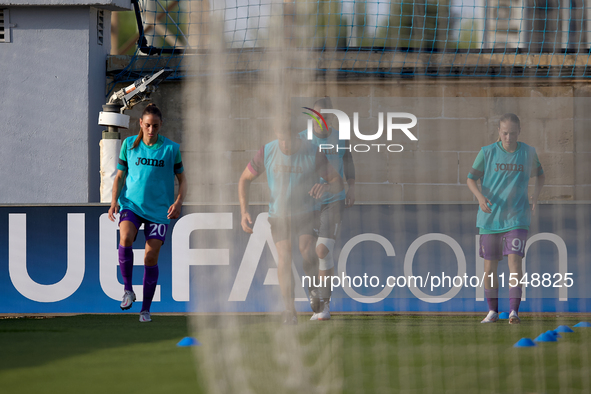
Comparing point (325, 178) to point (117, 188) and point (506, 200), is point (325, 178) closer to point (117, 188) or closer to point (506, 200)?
point (506, 200)

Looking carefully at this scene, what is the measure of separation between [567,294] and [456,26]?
299cm

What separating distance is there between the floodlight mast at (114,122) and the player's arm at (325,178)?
92.0 inches

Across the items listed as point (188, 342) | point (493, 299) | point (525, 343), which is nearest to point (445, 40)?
point (493, 299)

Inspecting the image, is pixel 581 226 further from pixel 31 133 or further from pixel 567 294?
pixel 31 133

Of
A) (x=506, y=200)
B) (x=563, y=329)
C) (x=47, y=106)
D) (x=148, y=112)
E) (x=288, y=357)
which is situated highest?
(x=47, y=106)

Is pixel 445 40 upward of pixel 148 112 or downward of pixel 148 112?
upward

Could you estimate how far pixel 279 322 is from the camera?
7.78 ft

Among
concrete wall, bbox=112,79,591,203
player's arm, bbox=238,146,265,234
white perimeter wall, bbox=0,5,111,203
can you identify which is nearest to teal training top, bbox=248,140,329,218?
player's arm, bbox=238,146,265,234

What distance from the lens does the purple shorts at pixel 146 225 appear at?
4547 millimetres

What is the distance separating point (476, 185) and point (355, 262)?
1049 millimetres

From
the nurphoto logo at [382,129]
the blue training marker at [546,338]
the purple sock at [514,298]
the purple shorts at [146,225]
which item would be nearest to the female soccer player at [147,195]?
the purple shorts at [146,225]

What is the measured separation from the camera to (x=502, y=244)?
4469 mm

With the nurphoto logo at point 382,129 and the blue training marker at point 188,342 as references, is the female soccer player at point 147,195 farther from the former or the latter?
the nurphoto logo at point 382,129

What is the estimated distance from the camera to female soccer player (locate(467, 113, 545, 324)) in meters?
4.38
